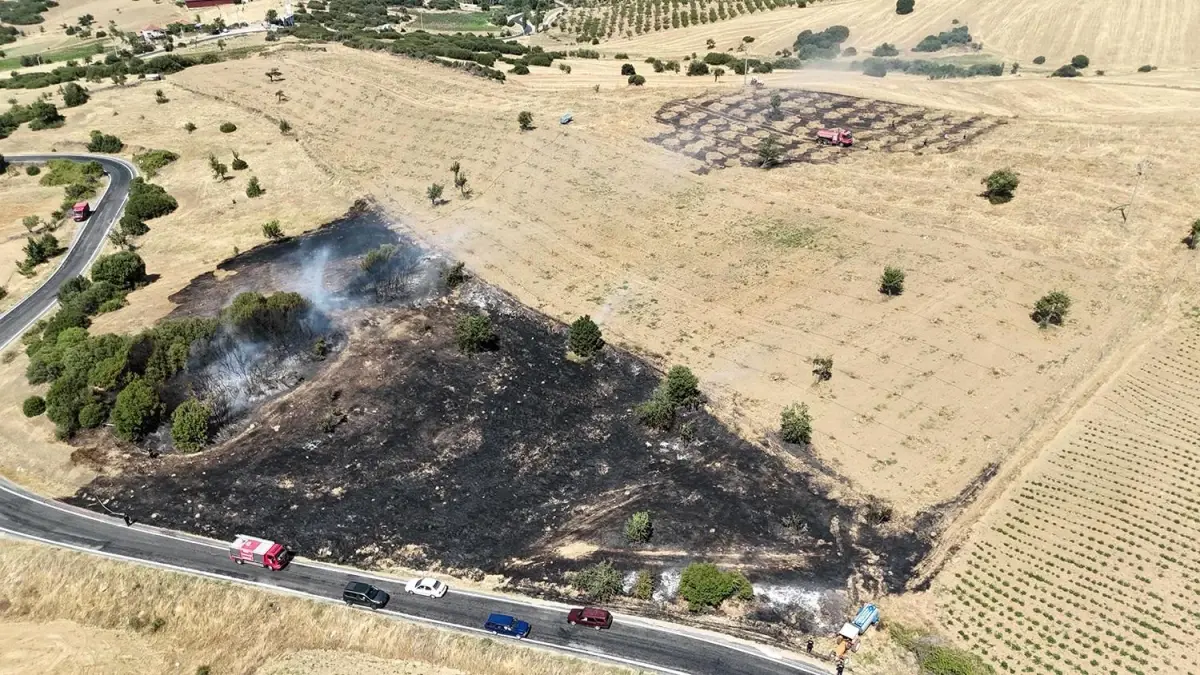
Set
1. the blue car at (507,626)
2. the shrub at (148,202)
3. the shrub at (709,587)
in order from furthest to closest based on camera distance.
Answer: the shrub at (148,202) → the shrub at (709,587) → the blue car at (507,626)

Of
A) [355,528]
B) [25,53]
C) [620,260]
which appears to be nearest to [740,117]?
[620,260]

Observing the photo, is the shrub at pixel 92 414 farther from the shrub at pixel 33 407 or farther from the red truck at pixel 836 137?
the red truck at pixel 836 137

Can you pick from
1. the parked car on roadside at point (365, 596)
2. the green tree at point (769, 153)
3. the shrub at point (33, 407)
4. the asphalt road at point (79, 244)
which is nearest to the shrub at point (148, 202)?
the asphalt road at point (79, 244)

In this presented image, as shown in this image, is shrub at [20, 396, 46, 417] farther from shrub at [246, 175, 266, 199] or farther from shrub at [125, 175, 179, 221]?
shrub at [246, 175, 266, 199]

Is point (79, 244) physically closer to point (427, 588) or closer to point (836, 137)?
point (427, 588)

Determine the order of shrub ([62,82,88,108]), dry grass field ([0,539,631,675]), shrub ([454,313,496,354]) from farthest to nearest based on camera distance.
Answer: shrub ([62,82,88,108])
shrub ([454,313,496,354])
dry grass field ([0,539,631,675])

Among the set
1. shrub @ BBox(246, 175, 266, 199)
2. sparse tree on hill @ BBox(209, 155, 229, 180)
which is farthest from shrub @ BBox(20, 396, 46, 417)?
sparse tree on hill @ BBox(209, 155, 229, 180)

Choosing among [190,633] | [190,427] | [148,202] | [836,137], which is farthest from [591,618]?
[148,202]
